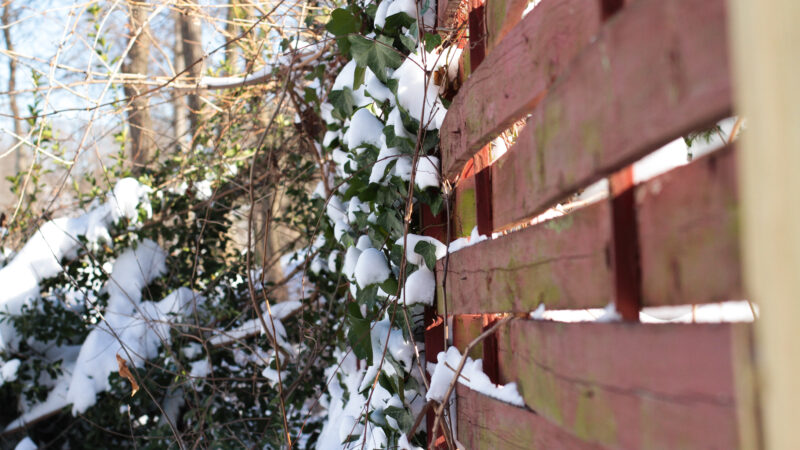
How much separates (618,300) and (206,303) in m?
3.29

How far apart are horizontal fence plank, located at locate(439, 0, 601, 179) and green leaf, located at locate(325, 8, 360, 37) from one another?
2.13 feet

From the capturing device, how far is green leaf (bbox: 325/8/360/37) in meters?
1.99

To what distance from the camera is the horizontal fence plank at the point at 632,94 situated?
1.68 ft

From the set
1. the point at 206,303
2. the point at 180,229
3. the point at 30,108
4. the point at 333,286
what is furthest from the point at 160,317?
the point at 30,108

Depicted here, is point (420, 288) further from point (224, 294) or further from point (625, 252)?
point (224, 294)

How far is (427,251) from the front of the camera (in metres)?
1.67

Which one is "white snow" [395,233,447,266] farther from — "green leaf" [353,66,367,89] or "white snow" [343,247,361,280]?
"green leaf" [353,66,367,89]

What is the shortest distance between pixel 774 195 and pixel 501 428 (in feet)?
2.83

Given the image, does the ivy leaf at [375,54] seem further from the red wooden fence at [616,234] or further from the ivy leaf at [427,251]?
the red wooden fence at [616,234]

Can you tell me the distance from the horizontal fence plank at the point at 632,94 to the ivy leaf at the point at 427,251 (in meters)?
0.75

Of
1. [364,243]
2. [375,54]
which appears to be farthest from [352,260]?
[375,54]

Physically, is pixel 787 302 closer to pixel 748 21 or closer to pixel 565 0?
pixel 748 21

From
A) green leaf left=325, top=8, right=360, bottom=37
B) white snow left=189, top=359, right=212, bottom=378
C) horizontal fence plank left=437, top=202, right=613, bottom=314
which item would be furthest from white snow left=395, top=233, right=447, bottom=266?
white snow left=189, top=359, right=212, bottom=378

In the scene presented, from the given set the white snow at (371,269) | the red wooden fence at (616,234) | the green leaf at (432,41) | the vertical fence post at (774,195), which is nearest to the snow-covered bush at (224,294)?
the white snow at (371,269)
